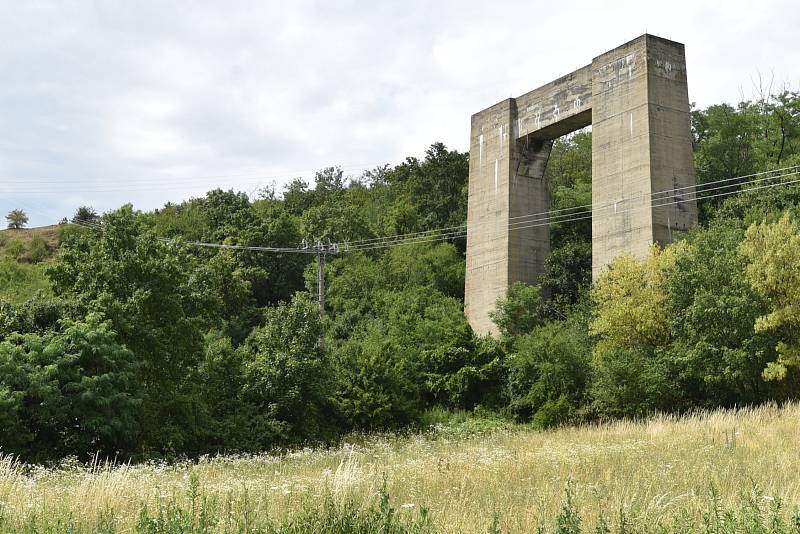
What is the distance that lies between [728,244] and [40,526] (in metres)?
23.4

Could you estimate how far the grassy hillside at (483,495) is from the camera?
665 cm

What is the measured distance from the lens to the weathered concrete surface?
3044 cm

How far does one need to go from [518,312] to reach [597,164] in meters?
7.44

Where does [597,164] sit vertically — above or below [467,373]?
above

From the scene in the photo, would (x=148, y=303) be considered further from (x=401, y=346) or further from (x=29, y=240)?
(x=29, y=240)

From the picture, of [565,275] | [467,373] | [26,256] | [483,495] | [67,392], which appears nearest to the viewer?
[483,495]

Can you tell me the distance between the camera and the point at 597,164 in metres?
32.8

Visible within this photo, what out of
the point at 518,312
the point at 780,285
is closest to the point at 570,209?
the point at 518,312

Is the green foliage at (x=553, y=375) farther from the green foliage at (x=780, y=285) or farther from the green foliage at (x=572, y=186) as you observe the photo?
the green foliage at (x=572, y=186)

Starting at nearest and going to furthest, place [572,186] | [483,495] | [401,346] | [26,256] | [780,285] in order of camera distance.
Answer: [483,495] < [780,285] < [401,346] < [572,186] < [26,256]

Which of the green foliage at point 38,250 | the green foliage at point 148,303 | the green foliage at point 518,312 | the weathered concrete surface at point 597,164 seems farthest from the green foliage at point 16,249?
the green foliage at point 518,312

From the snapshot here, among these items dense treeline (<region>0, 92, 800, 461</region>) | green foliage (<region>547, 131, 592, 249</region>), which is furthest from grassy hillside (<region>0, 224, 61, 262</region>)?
green foliage (<region>547, 131, 592, 249</region>)

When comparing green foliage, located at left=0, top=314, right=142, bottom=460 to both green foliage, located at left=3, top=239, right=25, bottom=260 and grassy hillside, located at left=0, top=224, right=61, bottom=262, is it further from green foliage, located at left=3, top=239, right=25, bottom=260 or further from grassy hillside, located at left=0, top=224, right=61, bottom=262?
green foliage, located at left=3, top=239, right=25, bottom=260

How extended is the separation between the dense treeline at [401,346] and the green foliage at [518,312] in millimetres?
91
